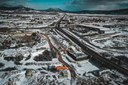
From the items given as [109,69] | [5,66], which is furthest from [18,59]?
[109,69]

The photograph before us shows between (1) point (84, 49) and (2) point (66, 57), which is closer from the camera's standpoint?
(2) point (66, 57)

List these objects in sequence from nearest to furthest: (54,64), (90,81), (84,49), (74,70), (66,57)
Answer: (90,81), (74,70), (54,64), (66,57), (84,49)

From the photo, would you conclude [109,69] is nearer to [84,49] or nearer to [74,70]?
[74,70]

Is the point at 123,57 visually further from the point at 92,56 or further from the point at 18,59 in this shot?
the point at 18,59

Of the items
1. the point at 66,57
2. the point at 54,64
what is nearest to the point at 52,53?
the point at 66,57

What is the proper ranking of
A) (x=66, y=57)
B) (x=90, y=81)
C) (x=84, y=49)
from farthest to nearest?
(x=84, y=49) → (x=66, y=57) → (x=90, y=81)

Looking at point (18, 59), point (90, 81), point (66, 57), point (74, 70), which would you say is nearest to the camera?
point (90, 81)

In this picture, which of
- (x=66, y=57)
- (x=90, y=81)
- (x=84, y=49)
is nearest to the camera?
(x=90, y=81)

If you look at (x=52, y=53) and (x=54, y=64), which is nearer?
(x=54, y=64)
